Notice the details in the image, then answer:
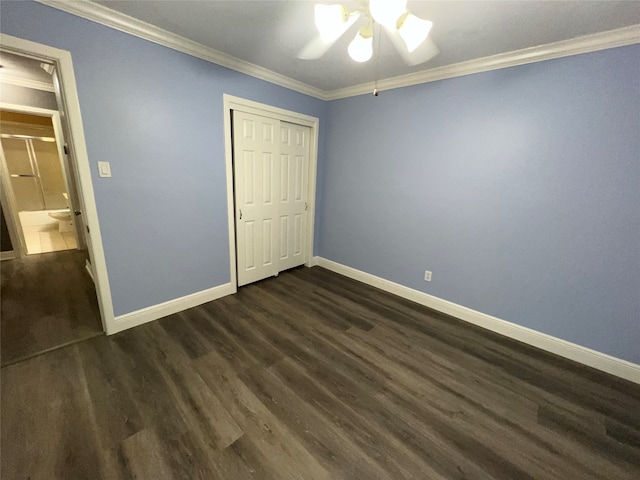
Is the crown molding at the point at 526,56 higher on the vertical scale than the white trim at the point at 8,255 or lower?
higher

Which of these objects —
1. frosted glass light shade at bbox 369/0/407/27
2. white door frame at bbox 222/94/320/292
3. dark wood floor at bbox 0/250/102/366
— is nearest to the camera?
frosted glass light shade at bbox 369/0/407/27

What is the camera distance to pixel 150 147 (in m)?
2.11

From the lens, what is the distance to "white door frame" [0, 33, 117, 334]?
1554 mm

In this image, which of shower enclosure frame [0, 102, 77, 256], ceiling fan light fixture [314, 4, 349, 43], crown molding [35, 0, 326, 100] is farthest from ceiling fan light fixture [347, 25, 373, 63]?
shower enclosure frame [0, 102, 77, 256]

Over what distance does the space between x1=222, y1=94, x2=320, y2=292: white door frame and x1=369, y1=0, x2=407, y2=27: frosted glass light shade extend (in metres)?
1.82

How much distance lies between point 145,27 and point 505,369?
381cm

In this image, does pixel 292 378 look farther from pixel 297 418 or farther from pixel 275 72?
pixel 275 72

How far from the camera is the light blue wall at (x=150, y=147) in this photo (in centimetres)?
175

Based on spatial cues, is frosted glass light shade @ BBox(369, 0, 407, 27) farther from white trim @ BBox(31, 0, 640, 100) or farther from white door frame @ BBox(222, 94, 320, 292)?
white door frame @ BBox(222, 94, 320, 292)

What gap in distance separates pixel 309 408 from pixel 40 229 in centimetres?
679

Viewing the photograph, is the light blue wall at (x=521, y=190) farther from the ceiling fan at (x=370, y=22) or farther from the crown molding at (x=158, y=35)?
the ceiling fan at (x=370, y=22)

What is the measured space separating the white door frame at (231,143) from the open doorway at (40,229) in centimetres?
115

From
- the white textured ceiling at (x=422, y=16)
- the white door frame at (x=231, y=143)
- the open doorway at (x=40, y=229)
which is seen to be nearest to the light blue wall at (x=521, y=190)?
the white textured ceiling at (x=422, y=16)

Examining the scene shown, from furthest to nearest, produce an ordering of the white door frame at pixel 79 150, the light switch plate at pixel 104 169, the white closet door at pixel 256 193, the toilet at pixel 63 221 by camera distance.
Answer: the toilet at pixel 63 221 → the white closet door at pixel 256 193 → the light switch plate at pixel 104 169 → the white door frame at pixel 79 150
